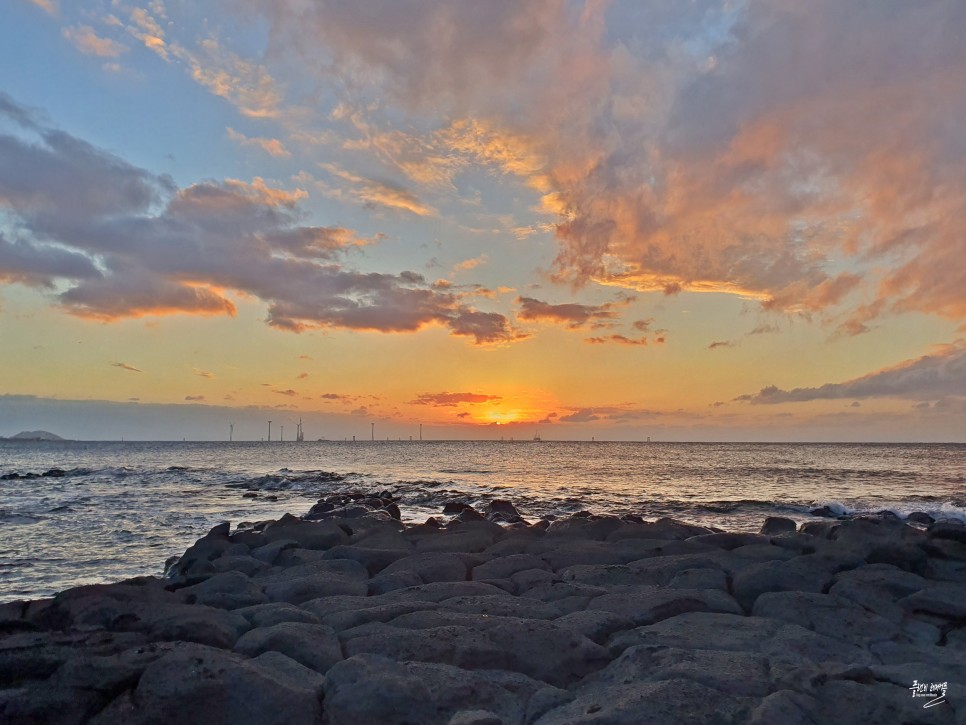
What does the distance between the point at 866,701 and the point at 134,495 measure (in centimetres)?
3643

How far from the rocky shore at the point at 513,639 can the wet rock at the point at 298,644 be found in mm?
29

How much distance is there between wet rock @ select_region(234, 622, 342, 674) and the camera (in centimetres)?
668

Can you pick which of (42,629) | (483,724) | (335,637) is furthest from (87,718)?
(483,724)

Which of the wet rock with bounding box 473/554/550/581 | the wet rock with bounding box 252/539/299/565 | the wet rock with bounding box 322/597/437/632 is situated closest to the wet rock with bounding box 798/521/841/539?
the wet rock with bounding box 473/554/550/581

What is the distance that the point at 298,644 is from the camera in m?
6.88

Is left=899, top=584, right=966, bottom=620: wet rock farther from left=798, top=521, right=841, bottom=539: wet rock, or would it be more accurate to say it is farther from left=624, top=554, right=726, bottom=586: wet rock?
left=798, top=521, right=841, bottom=539: wet rock

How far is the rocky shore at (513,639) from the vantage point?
551 cm

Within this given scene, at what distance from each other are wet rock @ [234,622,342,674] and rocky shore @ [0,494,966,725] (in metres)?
0.03

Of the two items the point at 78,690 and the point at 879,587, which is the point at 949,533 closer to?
the point at 879,587

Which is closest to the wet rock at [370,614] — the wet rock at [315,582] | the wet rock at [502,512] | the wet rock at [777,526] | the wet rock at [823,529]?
the wet rock at [315,582]

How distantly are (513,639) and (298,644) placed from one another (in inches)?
93.4

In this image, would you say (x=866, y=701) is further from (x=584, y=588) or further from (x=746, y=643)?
(x=584, y=588)

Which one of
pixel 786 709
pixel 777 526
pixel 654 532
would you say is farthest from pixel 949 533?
pixel 786 709

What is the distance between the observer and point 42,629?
25.4ft
